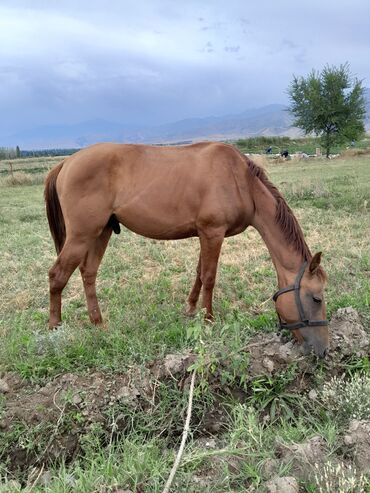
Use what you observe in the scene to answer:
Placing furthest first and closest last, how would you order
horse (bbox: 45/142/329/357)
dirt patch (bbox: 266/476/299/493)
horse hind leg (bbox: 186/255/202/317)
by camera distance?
1. horse hind leg (bbox: 186/255/202/317)
2. horse (bbox: 45/142/329/357)
3. dirt patch (bbox: 266/476/299/493)

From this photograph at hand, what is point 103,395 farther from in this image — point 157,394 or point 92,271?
point 92,271

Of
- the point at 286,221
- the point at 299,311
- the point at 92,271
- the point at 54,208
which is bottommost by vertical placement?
the point at 299,311

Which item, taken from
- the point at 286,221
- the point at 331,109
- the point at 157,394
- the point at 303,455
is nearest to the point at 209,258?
the point at 286,221

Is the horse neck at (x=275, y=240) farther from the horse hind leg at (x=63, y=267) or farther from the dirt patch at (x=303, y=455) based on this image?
the horse hind leg at (x=63, y=267)

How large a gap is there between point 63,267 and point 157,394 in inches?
67.8

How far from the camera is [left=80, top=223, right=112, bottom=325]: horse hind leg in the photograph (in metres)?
4.46

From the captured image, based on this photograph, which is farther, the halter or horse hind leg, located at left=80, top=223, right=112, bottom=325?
horse hind leg, located at left=80, top=223, right=112, bottom=325

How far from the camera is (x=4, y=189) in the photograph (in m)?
17.8

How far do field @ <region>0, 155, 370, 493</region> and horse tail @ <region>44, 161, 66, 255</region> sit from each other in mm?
907

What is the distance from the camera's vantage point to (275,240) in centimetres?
388

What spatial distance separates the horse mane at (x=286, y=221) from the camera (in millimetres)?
3727

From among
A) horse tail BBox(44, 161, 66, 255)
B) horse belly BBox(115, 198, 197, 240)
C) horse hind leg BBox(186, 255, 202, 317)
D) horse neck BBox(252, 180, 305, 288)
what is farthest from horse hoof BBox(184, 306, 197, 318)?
horse tail BBox(44, 161, 66, 255)

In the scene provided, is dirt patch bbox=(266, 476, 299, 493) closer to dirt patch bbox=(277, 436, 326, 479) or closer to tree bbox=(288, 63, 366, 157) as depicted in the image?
dirt patch bbox=(277, 436, 326, 479)

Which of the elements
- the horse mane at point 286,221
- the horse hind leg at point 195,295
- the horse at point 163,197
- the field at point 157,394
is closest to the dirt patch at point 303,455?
the field at point 157,394
